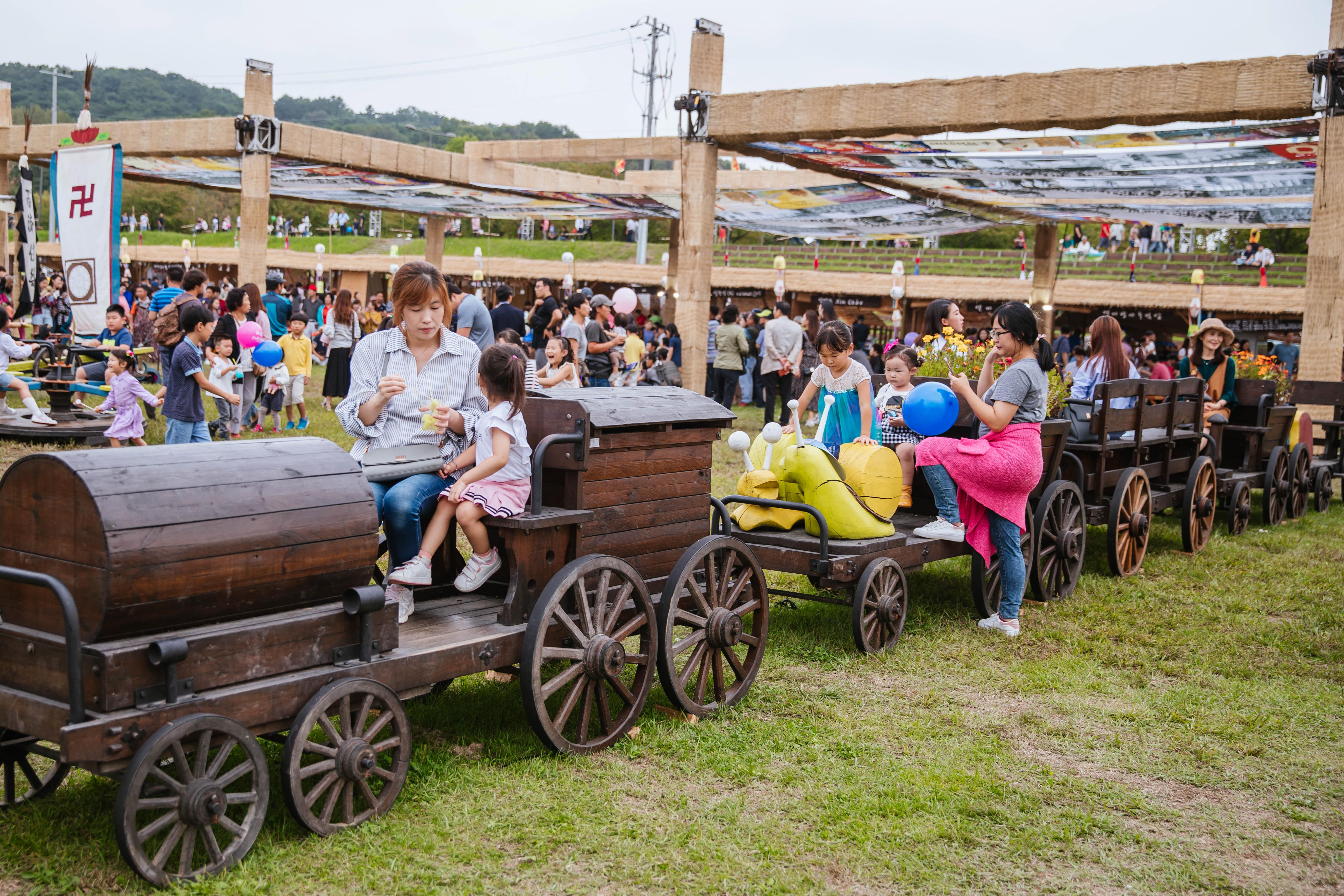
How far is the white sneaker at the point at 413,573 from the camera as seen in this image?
3781 mm

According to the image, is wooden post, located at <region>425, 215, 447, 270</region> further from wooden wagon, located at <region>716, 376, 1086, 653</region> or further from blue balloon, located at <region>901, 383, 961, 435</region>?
blue balloon, located at <region>901, 383, 961, 435</region>

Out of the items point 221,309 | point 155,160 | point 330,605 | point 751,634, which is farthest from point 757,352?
point 330,605

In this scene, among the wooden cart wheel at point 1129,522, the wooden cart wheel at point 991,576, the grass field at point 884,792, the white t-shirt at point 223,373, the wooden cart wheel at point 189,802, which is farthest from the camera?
the white t-shirt at point 223,373

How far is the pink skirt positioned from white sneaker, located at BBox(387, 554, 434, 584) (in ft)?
0.86

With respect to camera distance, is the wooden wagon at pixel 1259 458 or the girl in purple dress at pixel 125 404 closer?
the girl in purple dress at pixel 125 404

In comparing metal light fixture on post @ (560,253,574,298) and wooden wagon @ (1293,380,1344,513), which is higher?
metal light fixture on post @ (560,253,574,298)

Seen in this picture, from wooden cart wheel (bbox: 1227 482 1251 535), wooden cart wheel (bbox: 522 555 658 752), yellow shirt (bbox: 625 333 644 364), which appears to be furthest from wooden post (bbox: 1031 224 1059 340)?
wooden cart wheel (bbox: 522 555 658 752)

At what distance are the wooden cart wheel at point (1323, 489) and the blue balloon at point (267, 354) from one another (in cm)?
1007

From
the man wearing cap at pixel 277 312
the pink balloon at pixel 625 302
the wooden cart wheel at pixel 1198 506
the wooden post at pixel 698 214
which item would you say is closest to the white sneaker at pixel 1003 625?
the wooden cart wheel at pixel 1198 506

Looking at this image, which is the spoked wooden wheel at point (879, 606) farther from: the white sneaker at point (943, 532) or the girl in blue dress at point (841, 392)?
the girl in blue dress at point (841, 392)

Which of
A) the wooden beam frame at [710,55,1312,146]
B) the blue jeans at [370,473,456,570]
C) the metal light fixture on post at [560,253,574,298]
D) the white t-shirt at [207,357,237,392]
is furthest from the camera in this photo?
the metal light fixture on post at [560,253,574,298]

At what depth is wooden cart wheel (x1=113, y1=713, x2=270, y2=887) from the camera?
2707 millimetres

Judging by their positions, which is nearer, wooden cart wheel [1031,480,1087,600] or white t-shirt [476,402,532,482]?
white t-shirt [476,402,532,482]

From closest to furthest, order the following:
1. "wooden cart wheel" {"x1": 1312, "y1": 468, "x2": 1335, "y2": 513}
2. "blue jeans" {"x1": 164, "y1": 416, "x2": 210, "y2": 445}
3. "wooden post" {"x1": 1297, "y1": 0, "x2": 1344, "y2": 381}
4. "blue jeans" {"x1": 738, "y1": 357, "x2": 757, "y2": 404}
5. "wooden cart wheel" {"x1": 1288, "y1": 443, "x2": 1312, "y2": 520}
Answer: "blue jeans" {"x1": 164, "y1": 416, "x2": 210, "y2": 445}, "wooden post" {"x1": 1297, "y1": 0, "x2": 1344, "y2": 381}, "wooden cart wheel" {"x1": 1288, "y1": 443, "x2": 1312, "y2": 520}, "wooden cart wheel" {"x1": 1312, "y1": 468, "x2": 1335, "y2": 513}, "blue jeans" {"x1": 738, "y1": 357, "x2": 757, "y2": 404}
